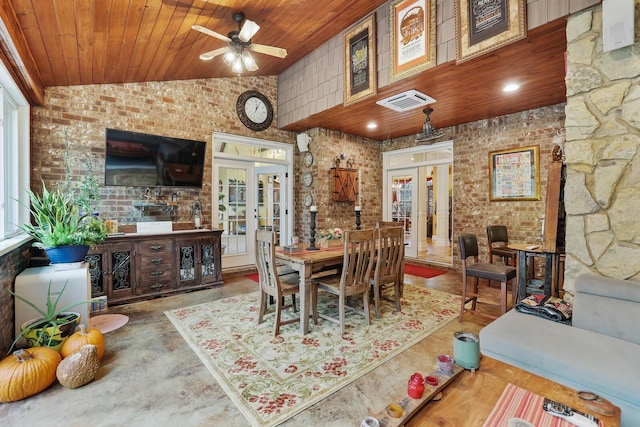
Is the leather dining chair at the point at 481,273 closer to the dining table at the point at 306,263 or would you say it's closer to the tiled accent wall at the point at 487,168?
the dining table at the point at 306,263

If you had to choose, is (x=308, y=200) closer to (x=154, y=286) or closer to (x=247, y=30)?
(x=154, y=286)

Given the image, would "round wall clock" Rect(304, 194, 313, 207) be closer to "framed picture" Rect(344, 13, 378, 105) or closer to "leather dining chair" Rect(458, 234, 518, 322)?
"framed picture" Rect(344, 13, 378, 105)

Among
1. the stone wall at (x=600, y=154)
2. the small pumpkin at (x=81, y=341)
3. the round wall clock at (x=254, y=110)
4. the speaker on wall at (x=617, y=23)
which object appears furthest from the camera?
the round wall clock at (x=254, y=110)

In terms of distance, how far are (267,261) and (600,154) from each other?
282 centimetres

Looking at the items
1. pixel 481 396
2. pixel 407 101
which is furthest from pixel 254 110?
pixel 481 396

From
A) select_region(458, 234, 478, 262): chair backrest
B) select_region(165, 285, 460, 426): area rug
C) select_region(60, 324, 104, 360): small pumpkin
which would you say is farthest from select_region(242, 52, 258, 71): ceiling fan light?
select_region(458, 234, 478, 262): chair backrest

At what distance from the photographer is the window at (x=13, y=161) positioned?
2941mm

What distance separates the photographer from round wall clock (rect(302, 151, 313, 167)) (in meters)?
5.73

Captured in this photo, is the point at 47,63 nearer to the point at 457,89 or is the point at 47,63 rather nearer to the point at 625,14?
the point at 457,89

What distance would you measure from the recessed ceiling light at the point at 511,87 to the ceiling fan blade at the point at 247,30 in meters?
3.00

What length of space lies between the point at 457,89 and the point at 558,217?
1.90 metres

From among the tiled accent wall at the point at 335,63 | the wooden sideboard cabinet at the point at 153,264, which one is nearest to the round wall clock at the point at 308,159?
the tiled accent wall at the point at 335,63

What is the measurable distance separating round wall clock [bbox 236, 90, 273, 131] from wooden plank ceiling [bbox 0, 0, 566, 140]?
513 millimetres

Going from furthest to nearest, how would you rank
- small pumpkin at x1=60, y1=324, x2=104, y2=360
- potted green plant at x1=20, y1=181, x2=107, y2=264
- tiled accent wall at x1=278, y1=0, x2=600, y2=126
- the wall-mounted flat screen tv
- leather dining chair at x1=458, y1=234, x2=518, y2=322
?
the wall-mounted flat screen tv → leather dining chair at x1=458, y1=234, x2=518, y2=322 → potted green plant at x1=20, y1=181, x2=107, y2=264 → tiled accent wall at x1=278, y1=0, x2=600, y2=126 → small pumpkin at x1=60, y1=324, x2=104, y2=360
